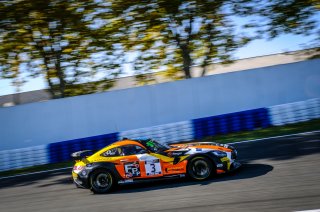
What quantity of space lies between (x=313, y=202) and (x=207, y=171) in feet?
8.71

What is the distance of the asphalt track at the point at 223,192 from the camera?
19.6 ft

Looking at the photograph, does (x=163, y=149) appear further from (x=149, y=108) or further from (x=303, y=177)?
(x=149, y=108)

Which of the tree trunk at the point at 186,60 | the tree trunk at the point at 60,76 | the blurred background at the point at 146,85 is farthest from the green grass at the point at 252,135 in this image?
the tree trunk at the point at 60,76

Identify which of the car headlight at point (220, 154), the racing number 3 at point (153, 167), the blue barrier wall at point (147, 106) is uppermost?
the blue barrier wall at point (147, 106)

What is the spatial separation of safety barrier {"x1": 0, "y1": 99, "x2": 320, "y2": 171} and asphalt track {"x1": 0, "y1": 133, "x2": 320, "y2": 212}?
3138 millimetres

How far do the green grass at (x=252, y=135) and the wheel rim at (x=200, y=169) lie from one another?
4.94m

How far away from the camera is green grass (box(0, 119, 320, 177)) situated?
12.3 metres

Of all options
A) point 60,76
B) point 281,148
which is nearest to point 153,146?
point 281,148

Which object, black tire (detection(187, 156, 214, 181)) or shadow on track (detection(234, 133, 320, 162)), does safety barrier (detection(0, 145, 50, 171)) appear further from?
black tire (detection(187, 156, 214, 181))

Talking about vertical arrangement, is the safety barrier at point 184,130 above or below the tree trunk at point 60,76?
below

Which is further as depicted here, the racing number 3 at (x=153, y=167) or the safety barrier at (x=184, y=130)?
the safety barrier at (x=184, y=130)

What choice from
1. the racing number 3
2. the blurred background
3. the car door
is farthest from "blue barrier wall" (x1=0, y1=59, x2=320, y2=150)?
the racing number 3

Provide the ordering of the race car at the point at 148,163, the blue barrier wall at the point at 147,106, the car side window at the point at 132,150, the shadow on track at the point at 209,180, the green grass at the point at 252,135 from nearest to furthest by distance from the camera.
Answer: the shadow on track at the point at 209,180, the race car at the point at 148,163, the car side window at the point at 132,150, the green grass at the point at 252,135, the blue barrier wall at the point at 147,106

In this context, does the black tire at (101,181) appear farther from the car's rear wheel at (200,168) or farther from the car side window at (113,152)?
the car's rear wheel at (200,168)
